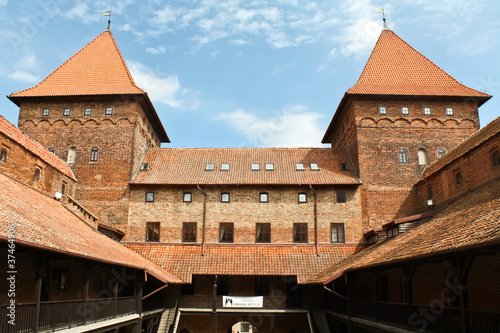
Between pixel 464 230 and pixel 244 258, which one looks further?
pixel 244 258

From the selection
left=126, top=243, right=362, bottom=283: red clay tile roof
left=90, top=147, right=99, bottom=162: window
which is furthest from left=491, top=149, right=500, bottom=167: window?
left=90, top=147, right=99, bottom=162: window

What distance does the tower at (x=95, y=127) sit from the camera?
963 inches

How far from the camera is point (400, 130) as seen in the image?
25.2 m

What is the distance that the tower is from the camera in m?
24.5

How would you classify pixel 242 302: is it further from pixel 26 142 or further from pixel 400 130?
pixel 400 130

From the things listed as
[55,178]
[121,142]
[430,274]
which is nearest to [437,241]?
[430,274]

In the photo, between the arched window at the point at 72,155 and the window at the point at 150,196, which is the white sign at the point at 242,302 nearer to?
the window at the point at 150,196

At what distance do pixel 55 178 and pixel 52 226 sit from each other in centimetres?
747

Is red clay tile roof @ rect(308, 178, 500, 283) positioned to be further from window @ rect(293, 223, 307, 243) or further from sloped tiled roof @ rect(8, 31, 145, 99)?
sloped tiled roof @ rect(8, 31, 145, 99)

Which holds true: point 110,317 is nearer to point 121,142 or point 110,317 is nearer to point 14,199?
point 14,199

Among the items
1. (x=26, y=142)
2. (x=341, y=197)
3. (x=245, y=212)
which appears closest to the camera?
(x=26, y=142)

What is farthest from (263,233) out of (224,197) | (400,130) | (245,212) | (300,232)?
(400,130)

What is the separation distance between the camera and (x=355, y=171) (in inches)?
998

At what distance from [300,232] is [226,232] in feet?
13.4
